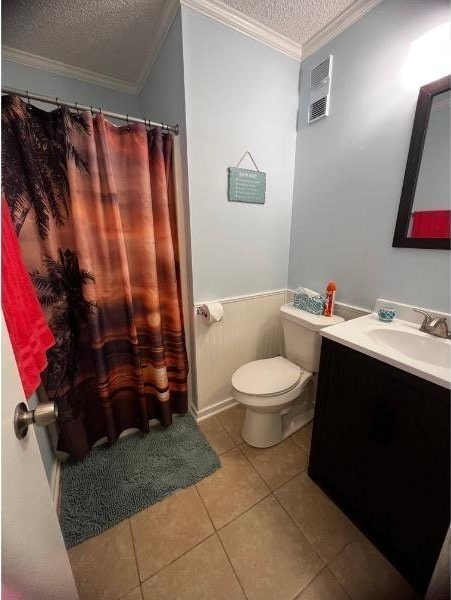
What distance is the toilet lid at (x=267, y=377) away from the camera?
1.40 meters

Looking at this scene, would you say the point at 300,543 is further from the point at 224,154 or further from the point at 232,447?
the point at 224,154

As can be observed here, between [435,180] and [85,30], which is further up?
[85,30]

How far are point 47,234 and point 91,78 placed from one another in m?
1.38

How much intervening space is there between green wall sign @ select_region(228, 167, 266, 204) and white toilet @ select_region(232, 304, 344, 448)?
2.41 ft

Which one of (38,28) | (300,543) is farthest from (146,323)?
(38,28)

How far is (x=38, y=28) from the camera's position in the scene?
4.46ft

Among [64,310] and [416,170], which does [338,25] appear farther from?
[64,310]

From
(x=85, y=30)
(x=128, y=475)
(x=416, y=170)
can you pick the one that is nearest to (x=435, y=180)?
(x=416, y=170)

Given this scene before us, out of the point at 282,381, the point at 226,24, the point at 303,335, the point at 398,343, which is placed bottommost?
the point at 282,381

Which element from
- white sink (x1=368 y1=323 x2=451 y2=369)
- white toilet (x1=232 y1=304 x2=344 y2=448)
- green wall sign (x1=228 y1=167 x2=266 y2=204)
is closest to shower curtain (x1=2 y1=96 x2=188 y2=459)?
green wall sign (x1=228 y1=167 x2=266 y2=204)

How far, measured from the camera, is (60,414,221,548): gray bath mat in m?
1.19

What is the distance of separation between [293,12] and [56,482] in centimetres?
269

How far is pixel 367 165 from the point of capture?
1.33 meters

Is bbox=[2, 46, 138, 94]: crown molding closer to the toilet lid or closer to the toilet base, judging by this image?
the toilet lid
